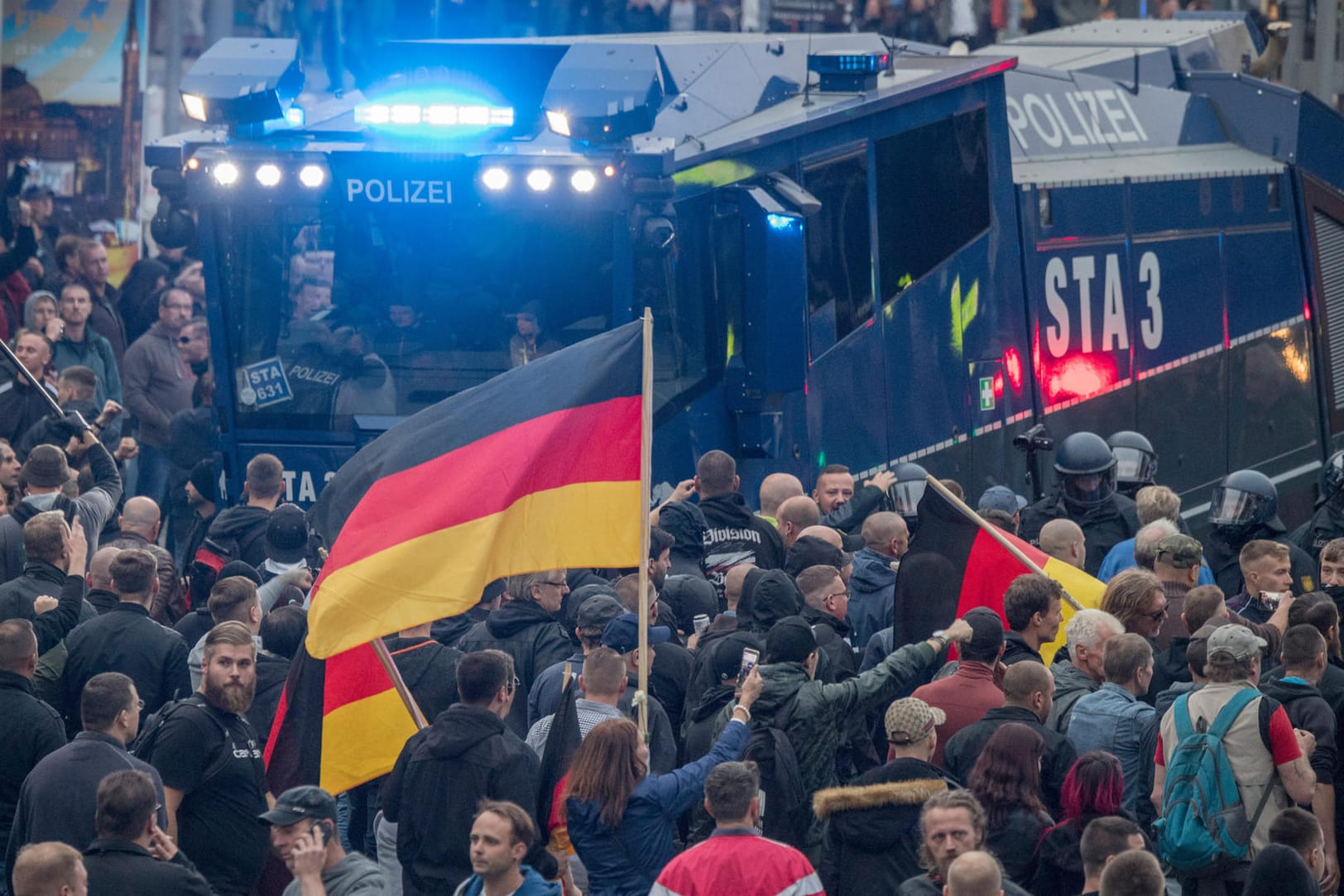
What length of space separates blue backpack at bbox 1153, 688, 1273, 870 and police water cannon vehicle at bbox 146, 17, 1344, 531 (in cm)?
398

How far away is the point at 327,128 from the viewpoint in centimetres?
1191

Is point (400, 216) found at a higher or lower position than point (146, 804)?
higher

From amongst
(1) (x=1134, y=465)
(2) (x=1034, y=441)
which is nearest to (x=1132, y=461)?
(1) (x=1134, y=465)

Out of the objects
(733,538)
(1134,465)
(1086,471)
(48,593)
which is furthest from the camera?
(1134,465)

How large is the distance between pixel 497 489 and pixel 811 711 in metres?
1.32

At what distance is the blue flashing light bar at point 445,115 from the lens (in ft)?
37.6

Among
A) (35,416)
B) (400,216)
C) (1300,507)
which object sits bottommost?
(1300,507)

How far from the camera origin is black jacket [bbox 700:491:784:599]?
10844 mm

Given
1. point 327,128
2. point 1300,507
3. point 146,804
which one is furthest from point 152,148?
point 1300,507

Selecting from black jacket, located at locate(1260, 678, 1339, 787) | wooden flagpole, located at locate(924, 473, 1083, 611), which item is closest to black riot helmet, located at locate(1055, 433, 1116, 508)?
wooden flagpole, located at locate(924, 473, 1083, 611)

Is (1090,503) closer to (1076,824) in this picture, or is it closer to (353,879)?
(1076,824)

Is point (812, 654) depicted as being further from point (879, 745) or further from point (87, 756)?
point (87, 756)

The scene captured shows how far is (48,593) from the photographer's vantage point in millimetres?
9562

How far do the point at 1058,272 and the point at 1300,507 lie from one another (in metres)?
2.89
